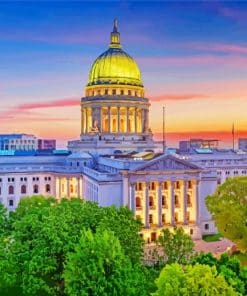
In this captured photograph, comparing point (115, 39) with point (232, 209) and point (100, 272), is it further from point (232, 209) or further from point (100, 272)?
point (100, 272)

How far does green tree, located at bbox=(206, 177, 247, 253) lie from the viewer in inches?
2248

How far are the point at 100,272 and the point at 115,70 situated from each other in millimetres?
80473

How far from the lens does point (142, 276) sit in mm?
36938

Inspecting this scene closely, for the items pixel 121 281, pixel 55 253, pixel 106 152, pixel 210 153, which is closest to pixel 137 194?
pixel 106 152

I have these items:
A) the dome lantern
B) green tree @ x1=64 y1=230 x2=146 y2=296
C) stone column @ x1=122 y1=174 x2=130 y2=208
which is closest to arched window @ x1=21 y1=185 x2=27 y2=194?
stone column @ x1=122 y1=174 x2=130 y2=208

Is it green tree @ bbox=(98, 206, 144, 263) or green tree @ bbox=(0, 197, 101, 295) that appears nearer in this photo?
green tree @ bbox=(0, 197, 101, 295)

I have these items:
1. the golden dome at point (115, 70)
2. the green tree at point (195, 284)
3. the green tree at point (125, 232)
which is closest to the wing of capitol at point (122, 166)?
the golden dome at point (115, 70)

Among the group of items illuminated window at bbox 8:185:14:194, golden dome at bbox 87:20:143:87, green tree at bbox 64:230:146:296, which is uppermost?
golden dome at bbox 87:20:143:87

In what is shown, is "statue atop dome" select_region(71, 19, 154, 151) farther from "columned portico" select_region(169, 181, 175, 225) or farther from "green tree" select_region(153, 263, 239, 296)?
"green tree" select_region(153, 263, 239, 296)

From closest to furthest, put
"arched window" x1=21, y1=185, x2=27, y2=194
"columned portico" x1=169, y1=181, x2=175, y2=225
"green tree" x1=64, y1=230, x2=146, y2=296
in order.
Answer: "green tree" x1=64, y1=230, x2=146, y2=296
"columned portico" x1=169, y1=181, x2=175, y2=225
"arched window" x1=21, y1=185, x2=27, y2=194

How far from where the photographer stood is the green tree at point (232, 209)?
57.1m

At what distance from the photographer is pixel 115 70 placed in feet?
362

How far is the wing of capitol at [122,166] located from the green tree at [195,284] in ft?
146

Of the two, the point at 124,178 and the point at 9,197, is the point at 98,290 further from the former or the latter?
the point at 9,197
